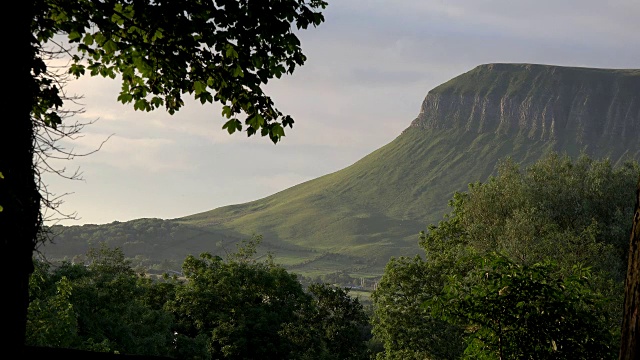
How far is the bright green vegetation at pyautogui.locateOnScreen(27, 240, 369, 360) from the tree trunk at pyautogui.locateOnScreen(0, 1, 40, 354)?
29539 millimetres

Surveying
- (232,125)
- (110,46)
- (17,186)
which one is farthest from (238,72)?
(17,186)

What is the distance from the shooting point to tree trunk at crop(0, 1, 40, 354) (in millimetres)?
7434

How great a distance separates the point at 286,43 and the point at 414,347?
36.5 metres

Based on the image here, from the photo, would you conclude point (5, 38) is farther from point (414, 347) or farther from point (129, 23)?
point (414, 347)

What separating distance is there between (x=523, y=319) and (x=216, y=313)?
40.5m

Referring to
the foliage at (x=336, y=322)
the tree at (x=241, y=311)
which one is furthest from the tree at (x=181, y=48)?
the foliage at (x=336, y=322)

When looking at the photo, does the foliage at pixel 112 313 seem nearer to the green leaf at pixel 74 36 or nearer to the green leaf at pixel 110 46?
the green leaf at pixel 74 36

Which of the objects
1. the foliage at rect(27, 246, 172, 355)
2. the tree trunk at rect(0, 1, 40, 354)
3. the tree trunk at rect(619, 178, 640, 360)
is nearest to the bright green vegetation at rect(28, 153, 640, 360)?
the foliage at rect(27, 246, 172, 355)

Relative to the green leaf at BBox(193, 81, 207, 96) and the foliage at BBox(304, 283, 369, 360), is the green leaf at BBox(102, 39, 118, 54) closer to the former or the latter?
the green leaf at BBox(193, 81, 207, 96)

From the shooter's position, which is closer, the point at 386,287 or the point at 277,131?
the point at 277,131

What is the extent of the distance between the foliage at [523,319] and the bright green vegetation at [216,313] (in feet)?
97.7

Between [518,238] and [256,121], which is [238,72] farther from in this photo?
[518,238]

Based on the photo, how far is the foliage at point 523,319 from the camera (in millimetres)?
9492

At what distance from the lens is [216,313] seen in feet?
159
